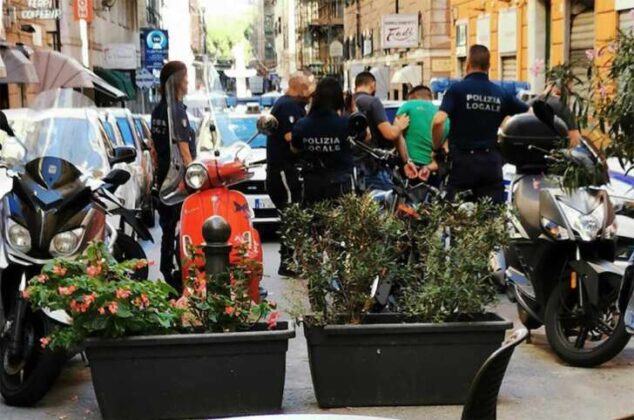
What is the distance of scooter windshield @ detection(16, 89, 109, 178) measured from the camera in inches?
291

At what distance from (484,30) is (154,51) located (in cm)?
2040

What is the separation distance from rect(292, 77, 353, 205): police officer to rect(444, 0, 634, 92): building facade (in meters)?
9.44

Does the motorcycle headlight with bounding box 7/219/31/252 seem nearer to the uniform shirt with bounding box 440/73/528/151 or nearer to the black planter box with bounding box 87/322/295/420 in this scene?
the black planter box with bounding box 87/322/295/420

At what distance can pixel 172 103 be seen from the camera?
9.43 metres

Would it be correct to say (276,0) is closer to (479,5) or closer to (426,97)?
(479,5)

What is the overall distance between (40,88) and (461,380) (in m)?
27.1

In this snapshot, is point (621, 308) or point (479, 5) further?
point (479, 5)

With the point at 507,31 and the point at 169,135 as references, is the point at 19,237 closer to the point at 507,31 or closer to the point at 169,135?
the point at 169,135

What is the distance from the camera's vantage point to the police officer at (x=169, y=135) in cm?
941

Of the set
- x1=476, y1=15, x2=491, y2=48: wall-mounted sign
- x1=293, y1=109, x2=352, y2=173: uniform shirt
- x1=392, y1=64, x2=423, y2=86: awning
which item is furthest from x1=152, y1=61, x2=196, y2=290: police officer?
x1=392, y1=64, x2=423, y2=86: awning

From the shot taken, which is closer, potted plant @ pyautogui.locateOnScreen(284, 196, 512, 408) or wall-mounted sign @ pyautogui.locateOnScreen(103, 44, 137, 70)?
potted plant @ pyautogui.locateOnScreen(284, 196, 512, 408)

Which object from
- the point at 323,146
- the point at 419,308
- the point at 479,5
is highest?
the point at 479,5

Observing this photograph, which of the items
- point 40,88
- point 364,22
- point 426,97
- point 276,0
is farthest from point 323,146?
point 276,0

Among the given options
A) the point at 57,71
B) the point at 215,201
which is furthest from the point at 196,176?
the point at 57,71
